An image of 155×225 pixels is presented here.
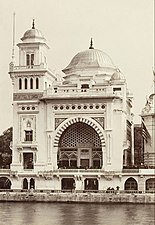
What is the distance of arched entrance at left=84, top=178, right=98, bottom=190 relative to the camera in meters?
28.1

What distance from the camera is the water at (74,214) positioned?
1802 cm

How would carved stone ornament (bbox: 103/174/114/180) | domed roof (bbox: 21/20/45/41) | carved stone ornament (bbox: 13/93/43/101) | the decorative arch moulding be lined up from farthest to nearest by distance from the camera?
domed roof (bbox: 21/20/45/41) → carved stone ornament (bbox: 13/93/43/101) → the decorative arch moulding → carved stone ornament (bbox: 103/174/114/180)

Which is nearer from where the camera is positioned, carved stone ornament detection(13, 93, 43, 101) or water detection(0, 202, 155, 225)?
water detection(0, 202, 155, 225)

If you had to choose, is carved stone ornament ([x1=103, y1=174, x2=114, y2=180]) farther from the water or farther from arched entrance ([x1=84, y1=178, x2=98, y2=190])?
the water

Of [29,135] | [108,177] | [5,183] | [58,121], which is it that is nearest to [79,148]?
[58,121]

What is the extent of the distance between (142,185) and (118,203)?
2.93m

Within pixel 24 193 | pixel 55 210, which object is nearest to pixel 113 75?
pixel 24 193

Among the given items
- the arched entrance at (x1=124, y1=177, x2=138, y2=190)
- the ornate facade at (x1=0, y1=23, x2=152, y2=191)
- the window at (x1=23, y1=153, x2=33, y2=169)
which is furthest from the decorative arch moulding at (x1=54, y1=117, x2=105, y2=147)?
the arched entrance at (x1=124, y1=177, x2=138, y2=190)

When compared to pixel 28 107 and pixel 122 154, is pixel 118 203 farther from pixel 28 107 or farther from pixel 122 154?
pixel 28 107

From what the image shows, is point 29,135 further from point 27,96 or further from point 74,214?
point 74,214

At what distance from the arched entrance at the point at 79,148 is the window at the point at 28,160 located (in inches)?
51.3

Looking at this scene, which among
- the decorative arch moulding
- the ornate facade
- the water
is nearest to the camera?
the water

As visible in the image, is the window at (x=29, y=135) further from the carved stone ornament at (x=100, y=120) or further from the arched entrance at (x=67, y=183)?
the carved stone ornament at (x=100, y=120)

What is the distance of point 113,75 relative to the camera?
97.6 ft
